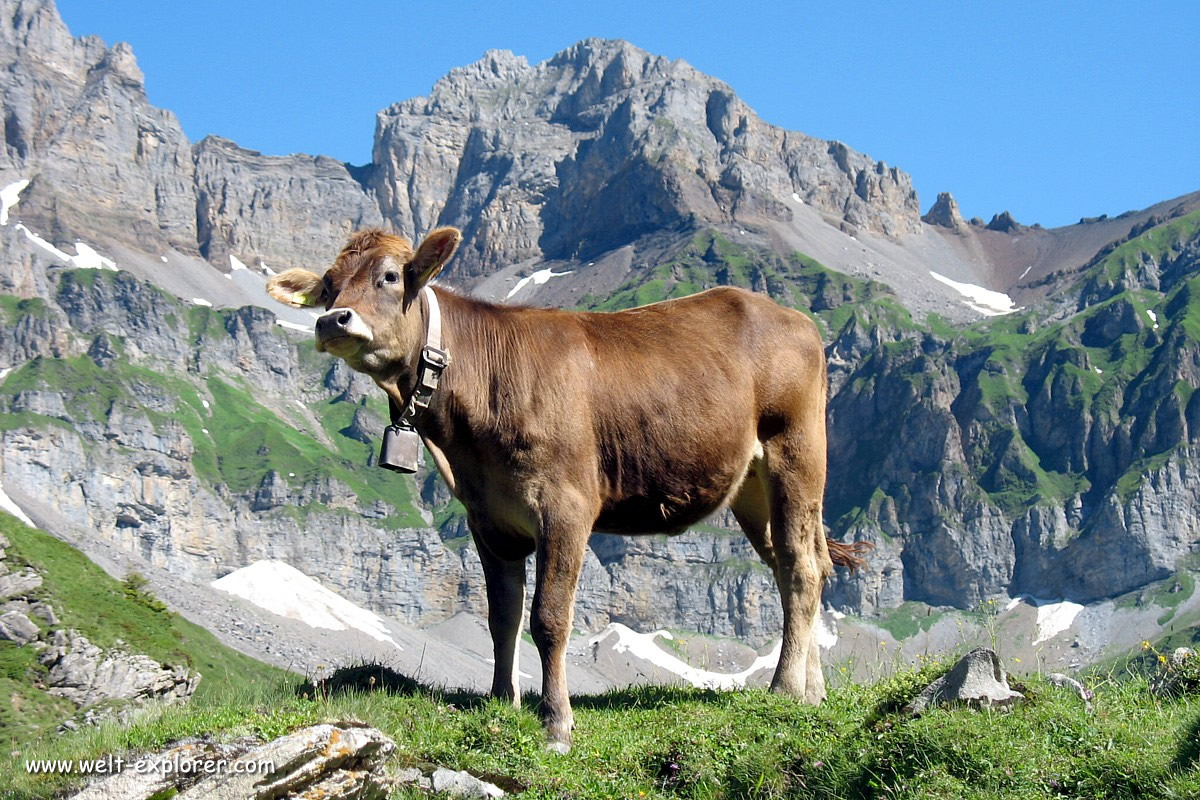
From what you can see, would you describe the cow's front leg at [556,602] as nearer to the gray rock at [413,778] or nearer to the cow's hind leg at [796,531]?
the gray rock at [413,778]

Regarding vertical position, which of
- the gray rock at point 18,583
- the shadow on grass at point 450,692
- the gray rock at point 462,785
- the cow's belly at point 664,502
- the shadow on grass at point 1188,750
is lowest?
the gray rock at point 18,583

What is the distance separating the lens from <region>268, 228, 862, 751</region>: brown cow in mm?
11266

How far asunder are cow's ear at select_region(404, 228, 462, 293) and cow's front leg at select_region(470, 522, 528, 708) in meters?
2.36

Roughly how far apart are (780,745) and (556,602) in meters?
2.19

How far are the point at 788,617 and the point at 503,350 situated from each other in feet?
13.6

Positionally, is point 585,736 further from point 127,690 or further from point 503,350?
point 127,690

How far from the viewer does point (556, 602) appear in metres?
11.1

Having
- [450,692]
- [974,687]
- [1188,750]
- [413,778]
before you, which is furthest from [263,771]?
[1188,750]

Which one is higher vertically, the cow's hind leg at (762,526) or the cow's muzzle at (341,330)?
the cow's muzzle at (341,330)

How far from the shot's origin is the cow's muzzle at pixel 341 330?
10781 mm

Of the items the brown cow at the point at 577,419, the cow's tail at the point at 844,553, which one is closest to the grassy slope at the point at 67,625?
the brown cow at the point at 577,419

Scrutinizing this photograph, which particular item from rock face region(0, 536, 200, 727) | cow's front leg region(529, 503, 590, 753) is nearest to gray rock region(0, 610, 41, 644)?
rock face region(0, 536, 200, 727)

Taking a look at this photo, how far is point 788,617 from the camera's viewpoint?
13.4 meters

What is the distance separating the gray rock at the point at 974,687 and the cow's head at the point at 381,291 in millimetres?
5362
